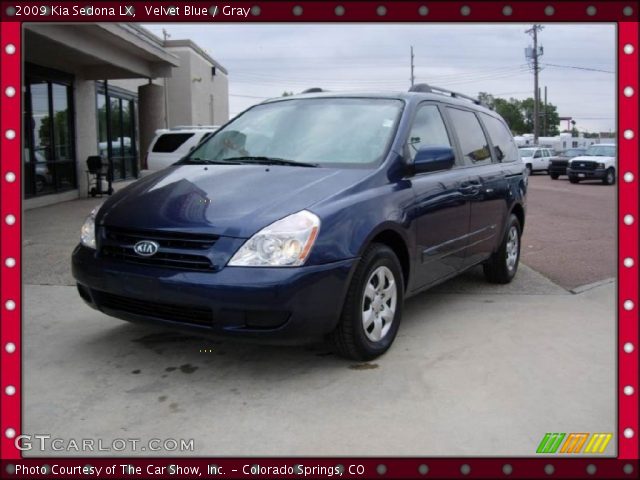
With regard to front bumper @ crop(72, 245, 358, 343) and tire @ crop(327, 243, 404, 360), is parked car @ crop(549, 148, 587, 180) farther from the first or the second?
front bumper @ crop(72, 245, 358, 343)

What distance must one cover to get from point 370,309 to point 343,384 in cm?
53

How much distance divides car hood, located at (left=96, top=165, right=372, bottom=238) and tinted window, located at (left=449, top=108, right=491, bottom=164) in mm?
1671

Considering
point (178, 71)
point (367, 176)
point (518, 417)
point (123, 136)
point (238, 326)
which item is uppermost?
point (178, 71)

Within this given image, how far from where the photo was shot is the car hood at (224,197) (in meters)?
3.61

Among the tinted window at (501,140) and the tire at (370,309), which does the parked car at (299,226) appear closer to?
the tire at (370,309)

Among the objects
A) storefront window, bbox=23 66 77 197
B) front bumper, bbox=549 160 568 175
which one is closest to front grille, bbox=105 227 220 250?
storefront window, bbox=23 66 77 197

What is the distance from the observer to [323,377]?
3.82 meters

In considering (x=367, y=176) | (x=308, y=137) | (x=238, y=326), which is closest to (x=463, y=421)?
(x=238, y=326)

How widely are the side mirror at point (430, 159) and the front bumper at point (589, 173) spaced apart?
23556mm

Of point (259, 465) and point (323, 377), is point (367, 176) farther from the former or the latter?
point (259, 465)

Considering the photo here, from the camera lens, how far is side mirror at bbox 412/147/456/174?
4.39 metres

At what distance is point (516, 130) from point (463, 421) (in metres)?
102

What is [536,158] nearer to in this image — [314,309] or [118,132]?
[118,132]

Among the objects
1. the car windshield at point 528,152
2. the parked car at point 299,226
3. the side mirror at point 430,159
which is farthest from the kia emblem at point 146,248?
the car windshield at point 528,152
